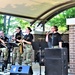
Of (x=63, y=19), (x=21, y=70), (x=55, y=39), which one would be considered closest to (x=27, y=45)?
(x=55, y=39)

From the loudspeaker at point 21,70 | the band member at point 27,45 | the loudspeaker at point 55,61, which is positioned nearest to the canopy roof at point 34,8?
the band member at point 27,45

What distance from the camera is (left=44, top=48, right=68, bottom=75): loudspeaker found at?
6.95 metres

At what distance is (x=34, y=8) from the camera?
12.4 metres

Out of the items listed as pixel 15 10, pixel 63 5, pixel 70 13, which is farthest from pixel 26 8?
pixel 70 13

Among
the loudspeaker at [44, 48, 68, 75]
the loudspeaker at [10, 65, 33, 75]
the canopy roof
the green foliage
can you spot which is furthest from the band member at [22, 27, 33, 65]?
the green foliage

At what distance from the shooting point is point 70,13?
50.5 ft

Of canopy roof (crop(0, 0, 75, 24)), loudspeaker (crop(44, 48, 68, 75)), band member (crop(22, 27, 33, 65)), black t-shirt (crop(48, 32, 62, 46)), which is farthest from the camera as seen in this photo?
canopy roof (crop(0, 0, 75, 24))

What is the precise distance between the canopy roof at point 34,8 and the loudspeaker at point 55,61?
421cm

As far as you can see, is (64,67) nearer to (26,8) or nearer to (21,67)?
(21,67)

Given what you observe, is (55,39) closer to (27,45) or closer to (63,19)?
(27,45)

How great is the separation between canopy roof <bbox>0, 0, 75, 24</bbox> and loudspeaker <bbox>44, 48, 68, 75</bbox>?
13.8 feet

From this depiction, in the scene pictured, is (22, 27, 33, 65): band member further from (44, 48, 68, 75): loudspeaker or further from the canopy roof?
the canopy roof

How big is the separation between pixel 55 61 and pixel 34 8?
5766 mm

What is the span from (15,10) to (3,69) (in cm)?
365
